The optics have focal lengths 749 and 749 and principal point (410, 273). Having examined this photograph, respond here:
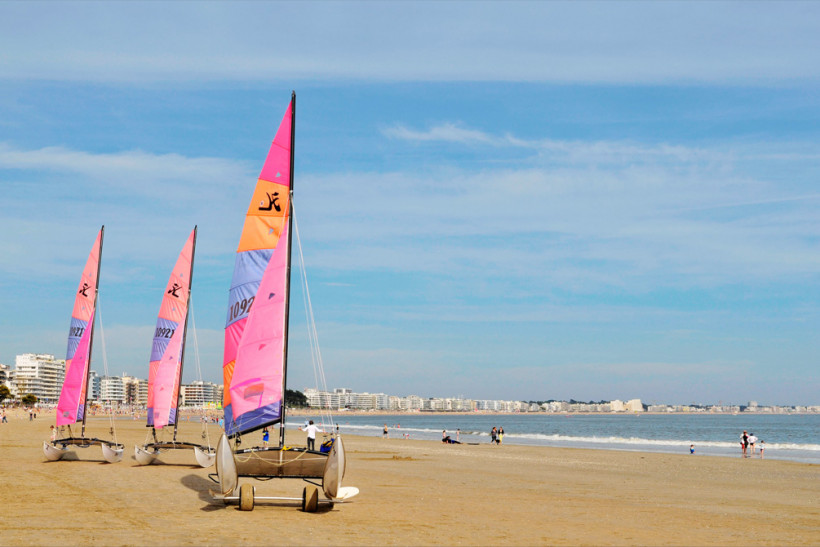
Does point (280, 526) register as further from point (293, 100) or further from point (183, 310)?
point (183, 310)

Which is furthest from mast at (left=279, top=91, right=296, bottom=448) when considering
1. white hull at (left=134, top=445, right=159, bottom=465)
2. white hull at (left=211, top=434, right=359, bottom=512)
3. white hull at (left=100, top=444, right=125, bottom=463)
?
white hull at (left=100, top=444, right=125, bottom=463)

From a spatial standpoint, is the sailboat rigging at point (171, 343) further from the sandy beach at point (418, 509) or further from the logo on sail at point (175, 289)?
the sandy beach at point (418, 509)

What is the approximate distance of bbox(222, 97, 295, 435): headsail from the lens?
16.0 metres

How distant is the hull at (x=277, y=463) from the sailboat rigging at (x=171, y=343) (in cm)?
1328

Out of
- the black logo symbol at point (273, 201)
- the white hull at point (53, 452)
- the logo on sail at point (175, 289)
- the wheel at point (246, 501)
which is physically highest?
the black logo symbol at point (273, 201)

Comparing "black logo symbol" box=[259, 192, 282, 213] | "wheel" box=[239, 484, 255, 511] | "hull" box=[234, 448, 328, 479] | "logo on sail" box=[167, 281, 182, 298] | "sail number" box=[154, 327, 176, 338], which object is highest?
"black logo symbol" box=[259, 192, 282, 213]

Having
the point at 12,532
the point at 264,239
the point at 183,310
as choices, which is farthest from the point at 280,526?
the point at 183,310

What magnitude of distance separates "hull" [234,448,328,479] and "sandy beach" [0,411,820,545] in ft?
2.38

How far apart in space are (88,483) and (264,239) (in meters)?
8.08

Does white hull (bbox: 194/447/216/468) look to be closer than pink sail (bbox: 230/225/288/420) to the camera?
No

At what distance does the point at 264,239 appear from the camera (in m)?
17.2

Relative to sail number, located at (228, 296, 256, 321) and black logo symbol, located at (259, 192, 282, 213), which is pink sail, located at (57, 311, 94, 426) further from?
black logo symbol, located at (259, 192, 282, 213)

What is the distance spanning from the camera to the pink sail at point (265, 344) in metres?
15.9

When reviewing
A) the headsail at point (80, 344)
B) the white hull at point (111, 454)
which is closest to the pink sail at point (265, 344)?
the white hull at point (111, 454)
